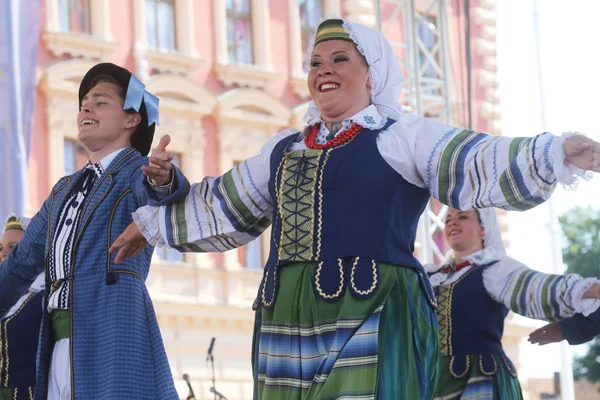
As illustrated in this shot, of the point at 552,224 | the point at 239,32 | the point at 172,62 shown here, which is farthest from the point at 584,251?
the point at 552,224

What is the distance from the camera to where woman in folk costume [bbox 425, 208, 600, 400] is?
6.00m

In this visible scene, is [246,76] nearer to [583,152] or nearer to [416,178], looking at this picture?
[416,178]

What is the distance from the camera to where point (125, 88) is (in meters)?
5.10

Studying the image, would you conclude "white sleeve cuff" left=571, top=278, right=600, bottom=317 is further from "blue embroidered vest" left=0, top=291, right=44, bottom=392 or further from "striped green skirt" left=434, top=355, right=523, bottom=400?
"blue embroidered vest" left=0, top=291, right=44, bottom=392

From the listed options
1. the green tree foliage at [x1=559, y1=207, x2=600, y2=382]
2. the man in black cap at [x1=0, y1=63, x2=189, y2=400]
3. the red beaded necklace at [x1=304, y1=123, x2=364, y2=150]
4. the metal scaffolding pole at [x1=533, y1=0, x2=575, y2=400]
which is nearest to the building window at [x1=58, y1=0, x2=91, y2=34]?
the metal scaffolding pole at [x1=533, y1=0, x2=575, y2=400]

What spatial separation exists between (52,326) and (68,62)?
1254 centimetres

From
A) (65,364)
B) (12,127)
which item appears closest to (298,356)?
(65,364)

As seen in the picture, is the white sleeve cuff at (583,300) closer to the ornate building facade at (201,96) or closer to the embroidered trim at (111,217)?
the embroidered trim at (111,217)

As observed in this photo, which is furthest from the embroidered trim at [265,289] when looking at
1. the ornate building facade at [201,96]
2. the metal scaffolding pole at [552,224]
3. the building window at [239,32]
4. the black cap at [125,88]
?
the building window at [239,32]

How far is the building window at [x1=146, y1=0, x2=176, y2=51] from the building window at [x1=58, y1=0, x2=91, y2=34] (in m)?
1.02

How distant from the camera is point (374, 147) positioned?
14.5 feet

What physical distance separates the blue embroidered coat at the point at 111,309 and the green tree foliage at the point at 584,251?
28885 millimetres

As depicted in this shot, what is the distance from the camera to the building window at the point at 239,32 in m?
19.2

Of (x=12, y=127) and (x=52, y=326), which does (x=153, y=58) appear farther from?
(x=52, y=326)
